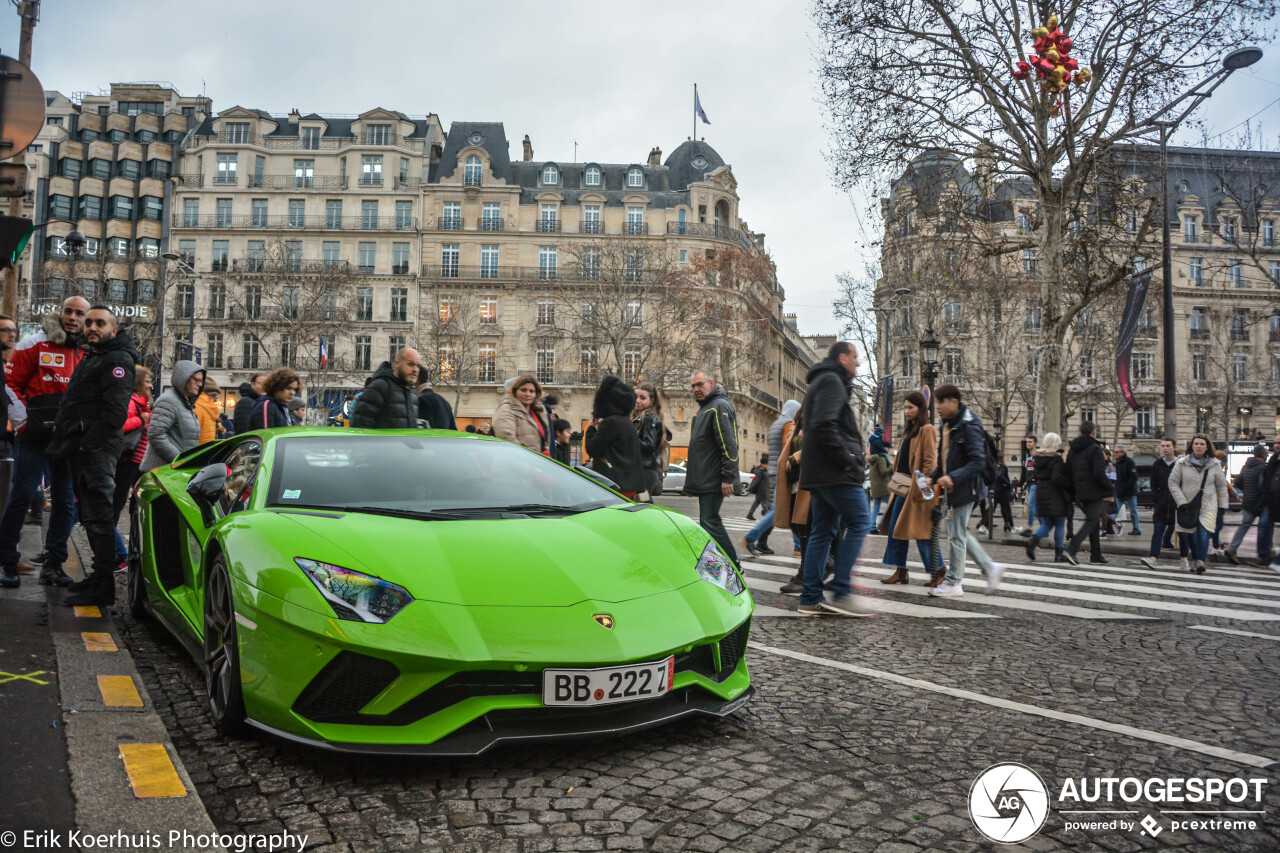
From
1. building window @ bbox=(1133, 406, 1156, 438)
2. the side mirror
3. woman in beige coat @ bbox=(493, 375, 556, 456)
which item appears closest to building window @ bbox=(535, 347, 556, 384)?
building window @ bbox=(1133, 406, 1156, 438)

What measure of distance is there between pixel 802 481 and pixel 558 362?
51.8 meters

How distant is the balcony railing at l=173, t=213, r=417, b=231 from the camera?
59.8 metres

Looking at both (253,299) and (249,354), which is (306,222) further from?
(249,354)

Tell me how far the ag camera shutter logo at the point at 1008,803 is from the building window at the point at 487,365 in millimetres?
55414

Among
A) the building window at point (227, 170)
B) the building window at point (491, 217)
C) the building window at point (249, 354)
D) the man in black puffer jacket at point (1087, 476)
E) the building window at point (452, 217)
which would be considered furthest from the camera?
the building window at point (227, 170)

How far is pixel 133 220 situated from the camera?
6450cm

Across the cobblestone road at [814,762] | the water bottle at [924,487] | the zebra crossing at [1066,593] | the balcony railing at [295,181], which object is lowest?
the zebra crossing at [1066,593]

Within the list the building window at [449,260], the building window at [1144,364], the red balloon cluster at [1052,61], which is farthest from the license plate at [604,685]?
the building window at [1144,364]

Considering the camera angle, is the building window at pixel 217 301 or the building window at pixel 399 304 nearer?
the building window at pixel 217 301

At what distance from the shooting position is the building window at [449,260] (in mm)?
59344

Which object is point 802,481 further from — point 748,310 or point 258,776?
point 748,310

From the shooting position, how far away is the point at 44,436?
6.64 metres

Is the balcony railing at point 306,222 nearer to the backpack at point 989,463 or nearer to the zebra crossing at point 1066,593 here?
the zebra crossing at point 1066,593

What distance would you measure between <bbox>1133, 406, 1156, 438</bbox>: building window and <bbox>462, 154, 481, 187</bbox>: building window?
44.6 m
